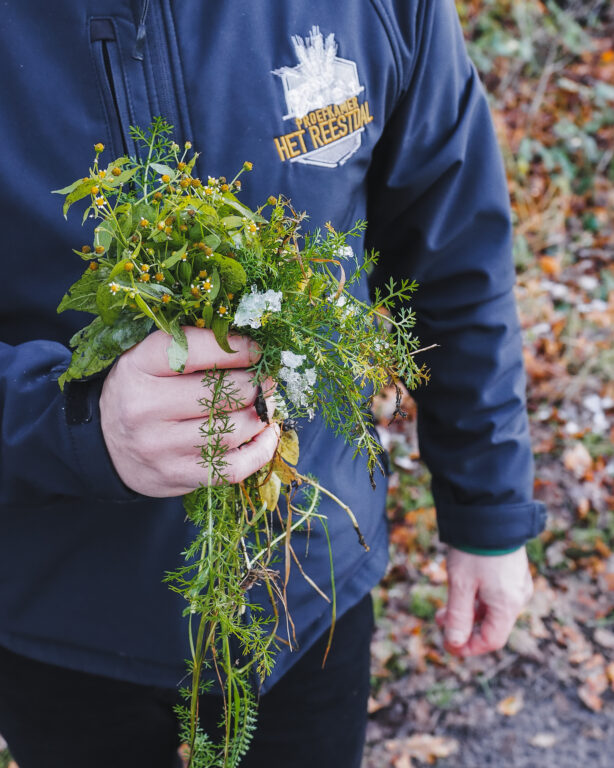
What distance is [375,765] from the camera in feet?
10.7

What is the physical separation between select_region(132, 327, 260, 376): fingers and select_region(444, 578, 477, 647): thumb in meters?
1.38

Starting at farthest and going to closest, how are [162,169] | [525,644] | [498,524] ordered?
[525,644] → [498,524] → [162,169]

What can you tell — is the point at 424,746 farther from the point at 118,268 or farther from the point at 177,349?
the point at 118,268

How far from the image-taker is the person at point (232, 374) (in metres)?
1.33

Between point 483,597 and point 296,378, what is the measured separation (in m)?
1.33

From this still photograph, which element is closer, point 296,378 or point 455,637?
point 296,378

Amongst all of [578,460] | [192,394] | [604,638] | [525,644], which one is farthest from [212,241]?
[578,460]

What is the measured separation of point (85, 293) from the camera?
1118 millimetres

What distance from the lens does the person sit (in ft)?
4.35

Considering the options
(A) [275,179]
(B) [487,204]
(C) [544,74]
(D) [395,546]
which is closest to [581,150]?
(C) [544,74]

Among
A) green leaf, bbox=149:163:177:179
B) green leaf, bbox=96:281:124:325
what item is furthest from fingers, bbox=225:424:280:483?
green leaf, bbox=149:163:177:179

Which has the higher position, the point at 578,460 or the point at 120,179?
the point at 120,179

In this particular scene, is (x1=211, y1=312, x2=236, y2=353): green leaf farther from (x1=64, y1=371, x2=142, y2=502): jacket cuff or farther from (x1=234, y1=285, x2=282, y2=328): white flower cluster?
(x1=64, y1=371, x2=142, y2=502): jacket cuff

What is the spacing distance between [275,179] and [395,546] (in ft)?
9.83
